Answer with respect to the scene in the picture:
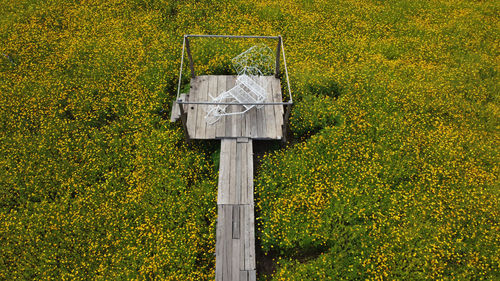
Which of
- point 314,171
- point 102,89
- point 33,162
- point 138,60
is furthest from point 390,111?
point 33,162

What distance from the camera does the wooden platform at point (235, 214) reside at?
7.05 m

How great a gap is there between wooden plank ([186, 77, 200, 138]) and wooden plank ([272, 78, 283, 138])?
2714 millimetres

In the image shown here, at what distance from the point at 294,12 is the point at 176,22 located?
5697 millimetres

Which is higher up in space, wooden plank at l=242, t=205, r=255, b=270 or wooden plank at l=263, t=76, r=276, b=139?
wooden plank at l=263, t=76, r=276, b=139

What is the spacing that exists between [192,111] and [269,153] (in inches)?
117

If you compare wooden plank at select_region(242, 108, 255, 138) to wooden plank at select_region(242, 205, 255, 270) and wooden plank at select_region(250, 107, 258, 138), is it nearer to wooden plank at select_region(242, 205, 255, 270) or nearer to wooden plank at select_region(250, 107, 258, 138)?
wooden plank at select_region(250, 107, 258, 138)

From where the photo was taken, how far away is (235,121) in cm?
934

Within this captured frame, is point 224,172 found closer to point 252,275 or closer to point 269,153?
point 269,153

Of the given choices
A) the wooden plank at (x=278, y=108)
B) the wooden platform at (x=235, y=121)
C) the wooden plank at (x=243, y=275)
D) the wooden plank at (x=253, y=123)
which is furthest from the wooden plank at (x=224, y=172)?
the wooden plank at (x=243, y=275)

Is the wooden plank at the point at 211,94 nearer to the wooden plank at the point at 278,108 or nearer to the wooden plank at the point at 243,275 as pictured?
the wooden plank at the point at 278,108

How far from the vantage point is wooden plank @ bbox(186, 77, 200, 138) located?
9131 millimetres

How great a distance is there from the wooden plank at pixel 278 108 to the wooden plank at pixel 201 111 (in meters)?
2.38

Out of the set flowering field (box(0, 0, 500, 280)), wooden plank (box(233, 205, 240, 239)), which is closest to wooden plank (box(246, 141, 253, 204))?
wooden plank (box(233, 205, 240, 239))

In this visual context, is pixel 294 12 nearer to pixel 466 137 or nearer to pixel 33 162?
pixel 466 137
